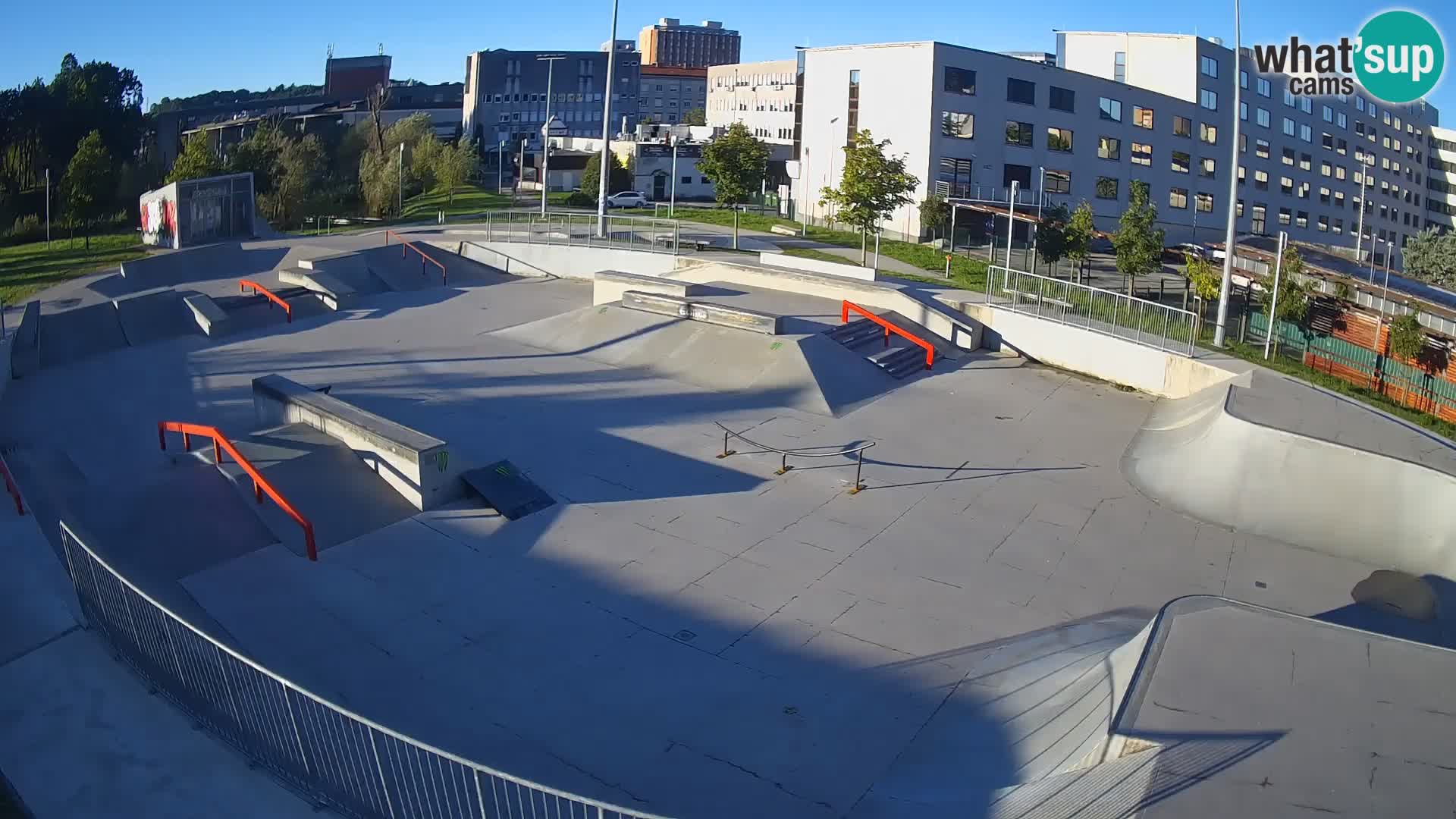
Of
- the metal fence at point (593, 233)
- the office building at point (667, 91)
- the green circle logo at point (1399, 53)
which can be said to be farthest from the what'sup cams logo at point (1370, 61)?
the office building at point (667, 91)

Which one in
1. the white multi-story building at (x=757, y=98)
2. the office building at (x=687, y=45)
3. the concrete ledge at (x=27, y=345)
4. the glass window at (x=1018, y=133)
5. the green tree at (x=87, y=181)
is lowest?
the concrete ledge at (x=27, y=345)

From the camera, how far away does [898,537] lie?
12594 mm

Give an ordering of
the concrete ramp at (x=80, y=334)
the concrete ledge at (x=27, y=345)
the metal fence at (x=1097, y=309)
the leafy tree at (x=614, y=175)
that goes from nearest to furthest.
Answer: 1. the concrete ledge at (x=27, y=345)
2. the metal fence at (x=1097, y=309)
3. the concrete ramp at (x=80, y=334)
4. the leafy tree at (x=614, y=175)

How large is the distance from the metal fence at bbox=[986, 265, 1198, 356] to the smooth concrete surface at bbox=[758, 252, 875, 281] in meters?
3.65

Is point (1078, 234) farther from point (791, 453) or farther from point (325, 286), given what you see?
point (325, 286)

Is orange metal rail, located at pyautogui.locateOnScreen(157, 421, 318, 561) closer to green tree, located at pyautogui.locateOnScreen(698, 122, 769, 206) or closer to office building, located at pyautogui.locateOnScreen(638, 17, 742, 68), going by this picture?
green tree, located at pyautogui.locateOnScreen(698, 122, 769, 206)

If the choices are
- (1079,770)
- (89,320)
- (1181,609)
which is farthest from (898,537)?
(89,320)

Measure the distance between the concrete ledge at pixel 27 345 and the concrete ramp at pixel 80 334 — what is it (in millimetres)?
165

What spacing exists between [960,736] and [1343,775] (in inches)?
111

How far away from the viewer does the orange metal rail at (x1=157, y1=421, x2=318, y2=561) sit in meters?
11.5

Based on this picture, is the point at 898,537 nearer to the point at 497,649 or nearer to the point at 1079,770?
the point at 497,649

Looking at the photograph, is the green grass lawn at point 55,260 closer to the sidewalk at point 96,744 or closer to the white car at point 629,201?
the sidewalk at point 96,744

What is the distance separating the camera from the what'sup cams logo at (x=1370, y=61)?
135 feet

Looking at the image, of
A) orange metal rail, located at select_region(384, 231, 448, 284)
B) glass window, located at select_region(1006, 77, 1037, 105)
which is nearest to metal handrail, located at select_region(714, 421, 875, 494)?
orange metal rail, located at select_region(384, 231, 448, 284)
